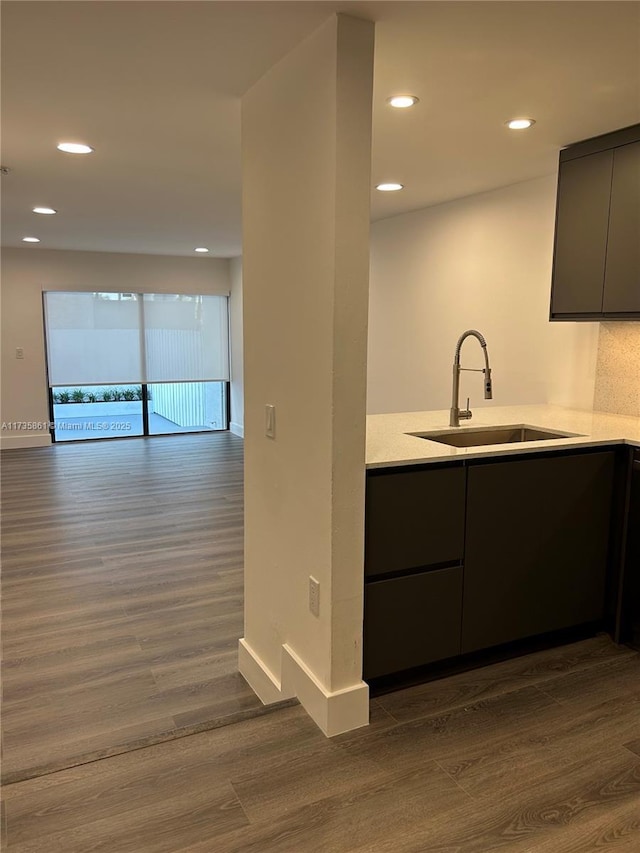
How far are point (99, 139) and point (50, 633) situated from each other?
2426 mm

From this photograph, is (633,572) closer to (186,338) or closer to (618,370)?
(618,370)

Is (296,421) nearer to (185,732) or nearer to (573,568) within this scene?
(185,732)

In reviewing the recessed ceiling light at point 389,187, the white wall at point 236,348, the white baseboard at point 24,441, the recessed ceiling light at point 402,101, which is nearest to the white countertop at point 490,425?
the recessed ceiling light at point 402,101

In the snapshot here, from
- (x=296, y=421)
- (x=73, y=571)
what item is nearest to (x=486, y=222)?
(x=296, y=421)

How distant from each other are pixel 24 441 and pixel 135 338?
6.12 ft

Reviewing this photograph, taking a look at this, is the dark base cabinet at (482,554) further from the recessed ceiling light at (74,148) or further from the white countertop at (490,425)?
the recessed ceiling light at (74,148)

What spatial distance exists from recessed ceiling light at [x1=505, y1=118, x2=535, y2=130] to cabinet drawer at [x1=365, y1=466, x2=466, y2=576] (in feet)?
5.09

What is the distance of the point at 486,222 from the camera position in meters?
4.27

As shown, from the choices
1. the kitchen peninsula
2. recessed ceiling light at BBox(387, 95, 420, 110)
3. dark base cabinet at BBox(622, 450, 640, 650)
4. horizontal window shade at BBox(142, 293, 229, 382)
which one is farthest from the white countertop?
horizontal window shade at BBox(142, 293, 229, 382)

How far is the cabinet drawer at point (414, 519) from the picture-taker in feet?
7.20

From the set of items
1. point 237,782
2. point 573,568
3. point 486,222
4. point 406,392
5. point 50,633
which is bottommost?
point 50,633

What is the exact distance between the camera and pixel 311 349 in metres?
2.08

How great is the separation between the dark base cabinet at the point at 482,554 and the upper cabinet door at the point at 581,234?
0.88 meters

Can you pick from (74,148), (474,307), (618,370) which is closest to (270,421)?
(74,148)
